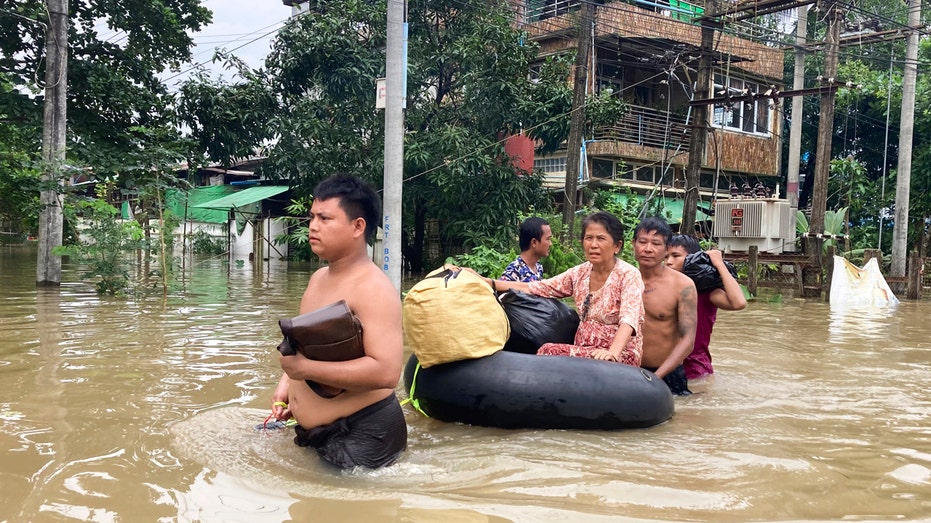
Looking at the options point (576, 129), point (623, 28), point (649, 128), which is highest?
point (623, 28)

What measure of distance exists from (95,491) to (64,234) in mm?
12707

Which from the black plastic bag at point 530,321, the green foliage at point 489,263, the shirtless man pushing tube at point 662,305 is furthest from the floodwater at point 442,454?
the green foliage at point 489,263

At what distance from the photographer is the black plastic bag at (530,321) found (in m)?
5.09

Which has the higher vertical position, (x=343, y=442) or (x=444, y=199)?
(x=444, y=199)

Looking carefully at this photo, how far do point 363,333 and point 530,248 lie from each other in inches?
113

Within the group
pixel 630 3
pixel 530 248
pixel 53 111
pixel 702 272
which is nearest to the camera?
pixel 702 272

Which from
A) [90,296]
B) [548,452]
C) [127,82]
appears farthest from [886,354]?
[127,82]

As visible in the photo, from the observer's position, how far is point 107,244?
11438mm

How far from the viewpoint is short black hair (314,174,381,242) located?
10.9ft

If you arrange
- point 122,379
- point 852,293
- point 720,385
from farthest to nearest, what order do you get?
point 852,293 → point 720,385 → point 122,379

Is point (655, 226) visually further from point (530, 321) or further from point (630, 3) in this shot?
point (630, 3)

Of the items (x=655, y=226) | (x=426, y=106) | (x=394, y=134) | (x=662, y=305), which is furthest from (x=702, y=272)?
(x=426, y=106)

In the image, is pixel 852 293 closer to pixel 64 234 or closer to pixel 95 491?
pixel 95 491

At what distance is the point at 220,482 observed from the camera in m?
3.33
